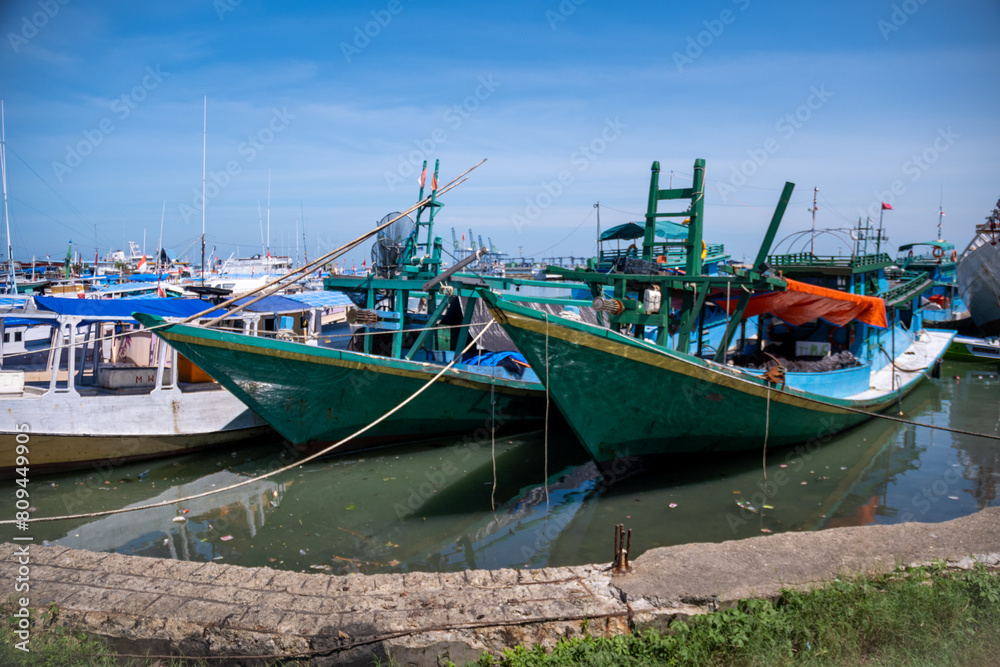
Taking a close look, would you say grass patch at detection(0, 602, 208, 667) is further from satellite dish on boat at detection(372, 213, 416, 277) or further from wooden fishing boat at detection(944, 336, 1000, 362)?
wooden fishing boat at detection(944, 336, 1000, 362)

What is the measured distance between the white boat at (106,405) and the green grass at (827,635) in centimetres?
769

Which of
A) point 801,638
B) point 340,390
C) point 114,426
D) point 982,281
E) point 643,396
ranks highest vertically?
point 982,281

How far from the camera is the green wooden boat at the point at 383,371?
30.2 feet

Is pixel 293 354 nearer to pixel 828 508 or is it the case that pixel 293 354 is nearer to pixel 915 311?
pixel 828 508

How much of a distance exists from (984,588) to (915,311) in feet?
55.3

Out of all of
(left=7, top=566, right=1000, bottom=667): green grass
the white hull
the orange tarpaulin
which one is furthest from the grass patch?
the white hull

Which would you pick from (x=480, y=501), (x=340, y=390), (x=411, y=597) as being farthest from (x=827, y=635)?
(x=340, y=390)

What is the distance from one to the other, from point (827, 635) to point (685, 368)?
4186 millimetres

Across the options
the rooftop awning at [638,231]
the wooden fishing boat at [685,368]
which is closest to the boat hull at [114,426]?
the wooden fishing boat at [685,368]

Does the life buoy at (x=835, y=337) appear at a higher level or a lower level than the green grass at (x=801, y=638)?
higher

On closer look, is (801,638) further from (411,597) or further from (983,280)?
(983,280)

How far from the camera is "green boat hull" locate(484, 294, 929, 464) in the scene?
7418 millimetres

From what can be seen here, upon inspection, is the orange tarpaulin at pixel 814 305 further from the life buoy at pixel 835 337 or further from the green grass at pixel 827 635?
the green grass at pixel 827 635

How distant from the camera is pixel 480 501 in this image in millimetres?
Result: 8430
